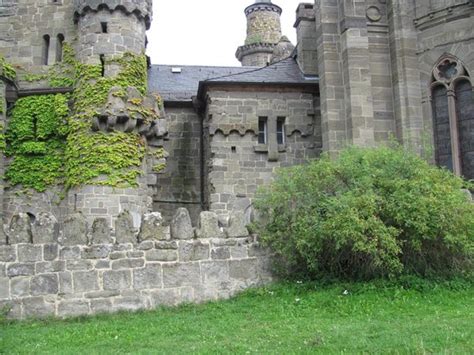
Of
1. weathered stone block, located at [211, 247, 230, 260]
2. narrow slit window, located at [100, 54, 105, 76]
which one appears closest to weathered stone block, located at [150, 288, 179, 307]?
weathered stone block, located at [211, 247, 230, 260]

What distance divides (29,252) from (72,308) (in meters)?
1.27

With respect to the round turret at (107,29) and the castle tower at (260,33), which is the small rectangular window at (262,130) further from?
the castle tower at (260,33)

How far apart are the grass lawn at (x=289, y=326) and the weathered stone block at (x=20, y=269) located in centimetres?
86

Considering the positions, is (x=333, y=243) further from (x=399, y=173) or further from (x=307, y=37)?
(x=307, y=37)

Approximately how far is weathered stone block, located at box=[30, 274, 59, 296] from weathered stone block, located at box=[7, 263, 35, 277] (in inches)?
5.6

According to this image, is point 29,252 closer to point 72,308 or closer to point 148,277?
point 72,308

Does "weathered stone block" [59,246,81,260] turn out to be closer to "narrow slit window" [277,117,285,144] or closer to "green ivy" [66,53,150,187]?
"green ivy" [66,53,150,187]

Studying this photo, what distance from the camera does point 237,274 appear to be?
11.6m

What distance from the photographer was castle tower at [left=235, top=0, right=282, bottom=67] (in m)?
40.0

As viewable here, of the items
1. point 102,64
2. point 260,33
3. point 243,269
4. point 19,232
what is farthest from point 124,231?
point 260,33

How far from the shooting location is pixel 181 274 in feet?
36.9

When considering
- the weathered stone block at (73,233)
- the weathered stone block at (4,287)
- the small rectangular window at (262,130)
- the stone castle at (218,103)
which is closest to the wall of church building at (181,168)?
the stone castle at (218,103)

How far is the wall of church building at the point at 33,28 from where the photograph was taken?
19.9 meters

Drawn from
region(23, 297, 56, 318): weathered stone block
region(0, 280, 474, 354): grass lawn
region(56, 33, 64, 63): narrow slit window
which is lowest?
region(0, 280, 474, 354): grass lawn
